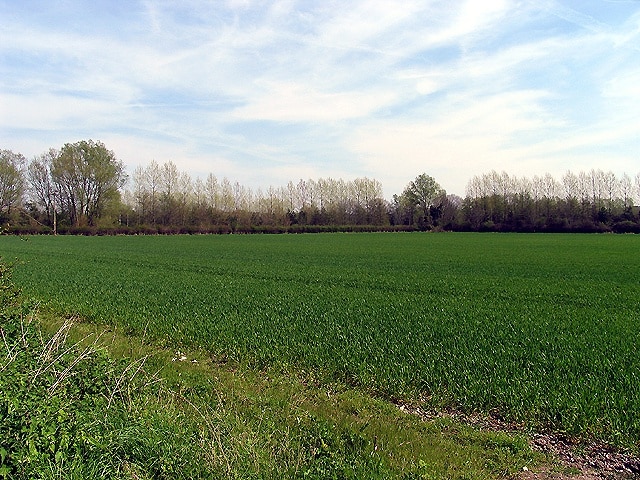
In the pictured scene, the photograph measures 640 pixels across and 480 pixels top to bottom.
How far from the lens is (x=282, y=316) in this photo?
14453mm

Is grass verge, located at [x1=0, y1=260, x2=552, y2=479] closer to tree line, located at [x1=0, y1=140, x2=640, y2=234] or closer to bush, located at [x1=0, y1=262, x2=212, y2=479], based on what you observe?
bush, located at [x1=0, y1=262, x2=212, y2=479]

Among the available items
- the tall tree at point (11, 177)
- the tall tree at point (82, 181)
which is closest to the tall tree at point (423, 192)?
the tall tree at point (82, 181)

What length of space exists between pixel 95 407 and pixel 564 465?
18.9ft

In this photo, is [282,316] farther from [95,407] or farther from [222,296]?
[95,407]

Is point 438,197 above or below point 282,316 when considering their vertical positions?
above

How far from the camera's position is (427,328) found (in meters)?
12.6

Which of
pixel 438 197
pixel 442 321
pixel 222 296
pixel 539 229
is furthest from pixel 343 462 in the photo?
pixel 438 197

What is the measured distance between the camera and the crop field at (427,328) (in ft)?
25.1

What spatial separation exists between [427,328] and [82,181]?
105 m

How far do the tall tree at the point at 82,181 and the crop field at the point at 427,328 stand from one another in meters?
81.0

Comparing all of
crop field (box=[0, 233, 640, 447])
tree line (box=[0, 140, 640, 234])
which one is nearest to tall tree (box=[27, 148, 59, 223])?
tree line (box=[0, 140, 640, 234])

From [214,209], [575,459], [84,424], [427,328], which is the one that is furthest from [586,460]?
[214,209]

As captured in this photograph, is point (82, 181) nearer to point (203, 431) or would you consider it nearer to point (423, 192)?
point (423, 192)

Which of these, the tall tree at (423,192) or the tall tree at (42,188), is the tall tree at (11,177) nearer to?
the tall tree at (42,188)
